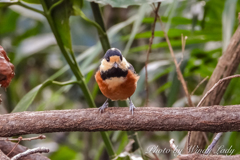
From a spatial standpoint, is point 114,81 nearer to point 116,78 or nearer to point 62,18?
point 116,78

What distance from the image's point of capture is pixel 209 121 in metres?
0.86

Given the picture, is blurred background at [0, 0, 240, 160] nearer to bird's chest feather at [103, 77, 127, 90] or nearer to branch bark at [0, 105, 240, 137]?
bird's chest feather at [103, 77, 127, 90]

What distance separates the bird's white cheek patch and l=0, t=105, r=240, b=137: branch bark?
266 millimetres

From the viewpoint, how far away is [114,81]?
1.27m

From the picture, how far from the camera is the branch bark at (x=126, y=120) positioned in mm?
855

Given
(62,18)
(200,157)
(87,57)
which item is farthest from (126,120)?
(87,57)

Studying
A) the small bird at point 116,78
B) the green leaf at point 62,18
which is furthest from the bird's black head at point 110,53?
the green leaf at point 62,18

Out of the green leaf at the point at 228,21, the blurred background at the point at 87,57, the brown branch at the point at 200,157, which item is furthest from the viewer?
the blurred background at the point at 87,57

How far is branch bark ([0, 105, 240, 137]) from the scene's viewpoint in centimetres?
86

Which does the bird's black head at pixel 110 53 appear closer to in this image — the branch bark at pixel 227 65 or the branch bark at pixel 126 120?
the branch bark at pixel 126 120

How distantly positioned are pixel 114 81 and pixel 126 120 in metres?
0.37

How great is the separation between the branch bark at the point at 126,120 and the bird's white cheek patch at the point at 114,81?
0.87ft

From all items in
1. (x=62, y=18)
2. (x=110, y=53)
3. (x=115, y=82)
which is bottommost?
(x=115, y=82)

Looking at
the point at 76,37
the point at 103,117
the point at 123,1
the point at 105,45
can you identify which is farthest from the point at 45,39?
the point at 103,117
